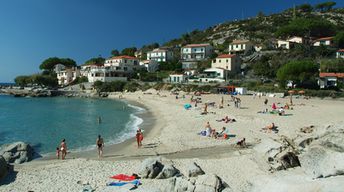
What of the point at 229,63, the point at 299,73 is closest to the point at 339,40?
the point at 229,63

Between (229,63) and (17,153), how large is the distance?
204ft

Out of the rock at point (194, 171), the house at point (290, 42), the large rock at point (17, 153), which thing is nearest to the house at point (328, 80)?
the house at point (290, 42)

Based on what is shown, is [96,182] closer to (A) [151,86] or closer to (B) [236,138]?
(B) [236,138]

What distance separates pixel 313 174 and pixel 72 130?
23.6 m

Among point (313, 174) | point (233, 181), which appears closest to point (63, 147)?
point (233, 181)

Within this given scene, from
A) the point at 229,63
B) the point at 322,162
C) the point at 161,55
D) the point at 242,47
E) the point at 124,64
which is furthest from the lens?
the point at 161,55

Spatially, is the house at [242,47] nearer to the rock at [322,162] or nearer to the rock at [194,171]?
the rock at [194,171]

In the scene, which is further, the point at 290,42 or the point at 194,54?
the point at 194,54

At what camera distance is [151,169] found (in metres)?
12.2

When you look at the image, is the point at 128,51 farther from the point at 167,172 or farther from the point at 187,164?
the point at 167,172

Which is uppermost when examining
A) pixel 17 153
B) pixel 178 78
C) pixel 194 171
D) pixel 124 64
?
pixel 124 64

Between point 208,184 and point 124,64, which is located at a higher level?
point 124,64

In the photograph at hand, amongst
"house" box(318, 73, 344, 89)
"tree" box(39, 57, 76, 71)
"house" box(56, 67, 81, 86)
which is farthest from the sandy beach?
"tree" box(39, 57, 76, 71)

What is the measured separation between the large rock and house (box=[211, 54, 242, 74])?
6042 cm
